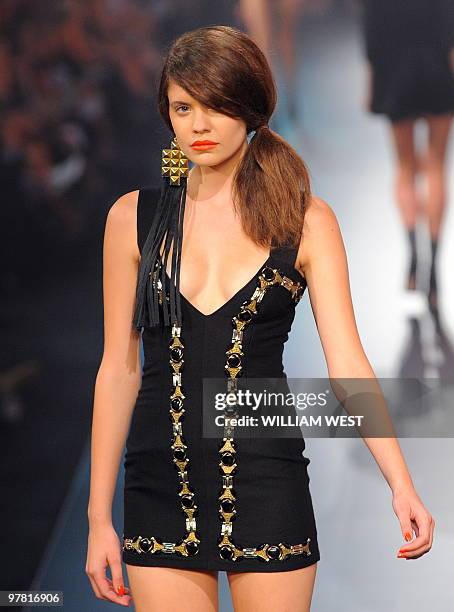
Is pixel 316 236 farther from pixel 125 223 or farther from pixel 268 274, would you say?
pixel 125 223

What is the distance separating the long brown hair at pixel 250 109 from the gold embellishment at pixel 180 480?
0.81ft

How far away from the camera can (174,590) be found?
6.01 ft

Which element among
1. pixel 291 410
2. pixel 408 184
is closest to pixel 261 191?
pixel 291 410

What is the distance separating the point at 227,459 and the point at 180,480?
87 mm

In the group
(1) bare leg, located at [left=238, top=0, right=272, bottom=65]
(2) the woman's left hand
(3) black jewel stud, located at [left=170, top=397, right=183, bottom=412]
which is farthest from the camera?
(1) bare leg, located at [left=238, top=0, right=272, bottom=65]

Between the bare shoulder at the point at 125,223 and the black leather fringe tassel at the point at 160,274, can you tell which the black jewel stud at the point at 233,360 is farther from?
Answer: the bare shoulder at the point at 125,223

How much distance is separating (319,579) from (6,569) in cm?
97

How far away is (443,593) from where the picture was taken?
3182 millimetres

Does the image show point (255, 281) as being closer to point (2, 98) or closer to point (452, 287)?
point (452, 287)

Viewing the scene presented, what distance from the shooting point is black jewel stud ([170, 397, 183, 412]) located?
188 cm

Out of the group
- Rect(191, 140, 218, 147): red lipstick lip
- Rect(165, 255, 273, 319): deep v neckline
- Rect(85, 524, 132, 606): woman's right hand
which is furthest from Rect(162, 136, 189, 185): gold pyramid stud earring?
Rect(85, 524, 132, 606): woman's right hand

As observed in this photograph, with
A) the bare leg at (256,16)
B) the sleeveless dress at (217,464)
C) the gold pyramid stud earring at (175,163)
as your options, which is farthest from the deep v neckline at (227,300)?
the bare leg at (256,16)

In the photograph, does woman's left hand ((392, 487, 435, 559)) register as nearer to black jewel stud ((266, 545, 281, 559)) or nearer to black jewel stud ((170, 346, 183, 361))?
black jewel stud ((266, 545, 281, 559))

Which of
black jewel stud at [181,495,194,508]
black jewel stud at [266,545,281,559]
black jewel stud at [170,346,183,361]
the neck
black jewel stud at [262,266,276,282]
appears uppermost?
the neck
